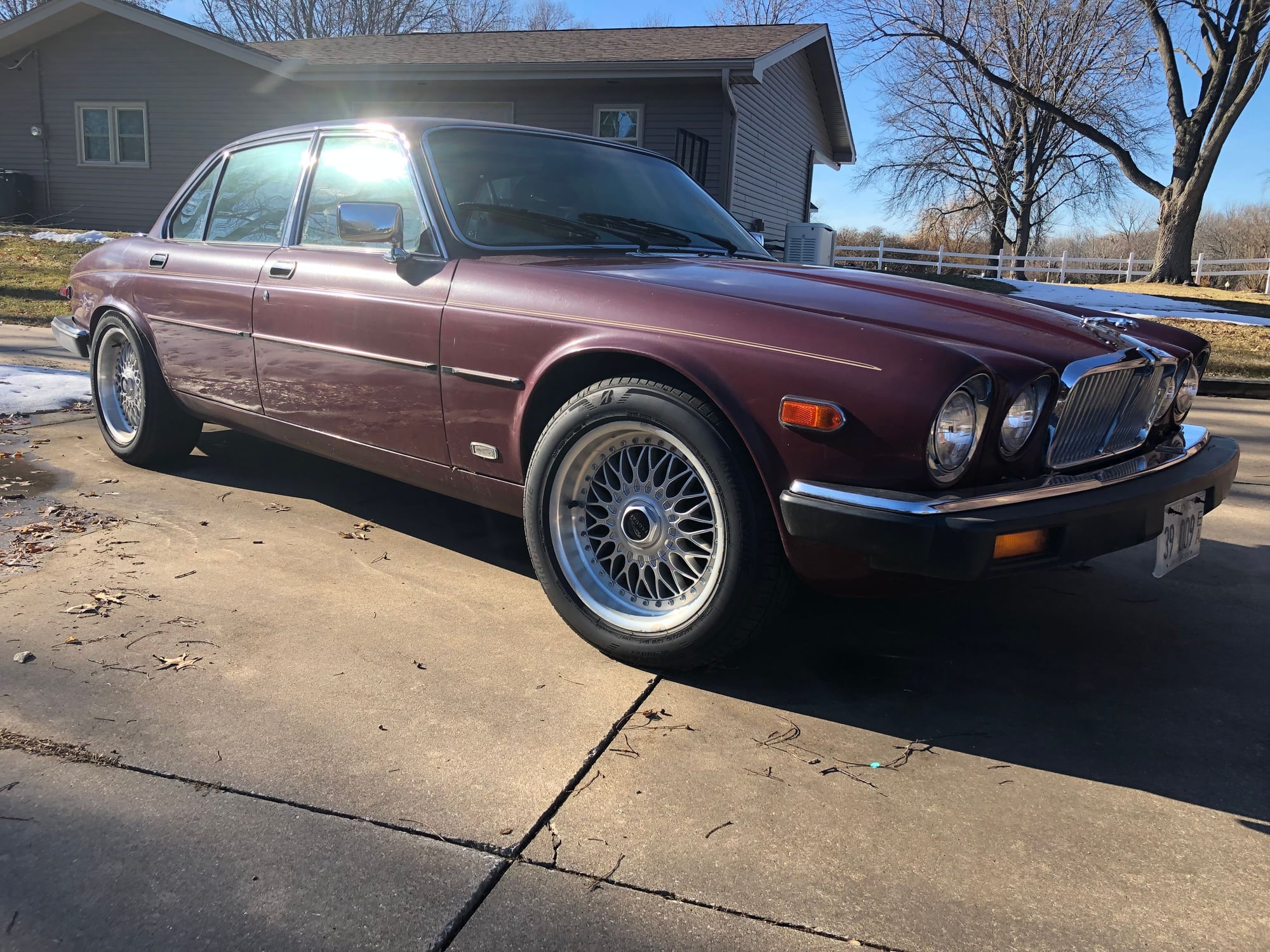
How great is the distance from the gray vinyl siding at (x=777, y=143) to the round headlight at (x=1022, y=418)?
15350 millimetres

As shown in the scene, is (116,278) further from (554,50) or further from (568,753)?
(554,50)

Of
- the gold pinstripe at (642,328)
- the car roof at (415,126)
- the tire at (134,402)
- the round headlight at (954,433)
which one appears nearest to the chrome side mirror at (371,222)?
the gold pinstripe at (642,328)

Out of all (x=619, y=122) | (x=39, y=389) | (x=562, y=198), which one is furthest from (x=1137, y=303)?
(x=39, y=389)

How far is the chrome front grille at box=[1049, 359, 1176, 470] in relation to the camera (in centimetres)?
262

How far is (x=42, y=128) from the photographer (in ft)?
66.9

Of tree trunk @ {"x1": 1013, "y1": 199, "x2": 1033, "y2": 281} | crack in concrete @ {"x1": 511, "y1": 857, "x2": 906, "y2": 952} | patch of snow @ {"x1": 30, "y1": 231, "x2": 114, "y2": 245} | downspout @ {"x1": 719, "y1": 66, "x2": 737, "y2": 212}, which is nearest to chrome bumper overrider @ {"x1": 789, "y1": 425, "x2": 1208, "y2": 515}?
crack in concrete @ {"x1": 511, "y1": 857, "x2": 906, "y2": 952}

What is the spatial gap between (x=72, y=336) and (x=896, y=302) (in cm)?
466

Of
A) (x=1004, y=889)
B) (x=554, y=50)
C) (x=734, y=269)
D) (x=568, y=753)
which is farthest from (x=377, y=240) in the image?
(x=554, y=50)

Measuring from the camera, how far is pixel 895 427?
2338 millimetres

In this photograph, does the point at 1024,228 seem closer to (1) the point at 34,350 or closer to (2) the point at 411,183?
(1) the point at 34,350

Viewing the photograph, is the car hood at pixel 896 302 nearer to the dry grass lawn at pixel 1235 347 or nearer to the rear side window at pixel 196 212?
the rear side window at pixel 196 212

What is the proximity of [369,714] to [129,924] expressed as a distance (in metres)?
0.86

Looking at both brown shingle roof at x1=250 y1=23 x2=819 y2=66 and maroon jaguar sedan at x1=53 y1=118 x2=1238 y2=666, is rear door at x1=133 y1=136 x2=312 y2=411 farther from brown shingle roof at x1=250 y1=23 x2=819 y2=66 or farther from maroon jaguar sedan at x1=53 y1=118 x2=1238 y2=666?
brown shingle roof at x1=250 y1=23 x2=819 y2=66

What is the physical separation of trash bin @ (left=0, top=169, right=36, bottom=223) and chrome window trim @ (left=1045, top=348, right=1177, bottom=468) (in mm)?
22717
